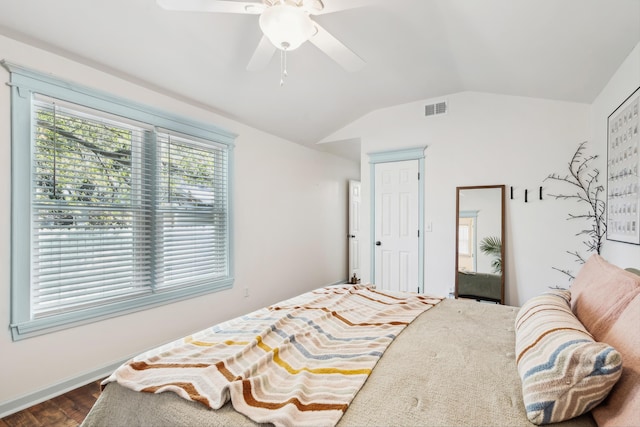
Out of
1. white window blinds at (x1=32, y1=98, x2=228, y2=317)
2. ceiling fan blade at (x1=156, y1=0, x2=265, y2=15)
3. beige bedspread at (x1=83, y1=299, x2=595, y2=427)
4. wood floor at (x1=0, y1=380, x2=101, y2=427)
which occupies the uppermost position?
ceiling fan blade at (x1=156, y1=0, x2=265, y2=15)

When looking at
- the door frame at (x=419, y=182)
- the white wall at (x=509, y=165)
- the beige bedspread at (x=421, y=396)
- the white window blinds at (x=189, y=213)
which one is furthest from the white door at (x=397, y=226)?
the beige bedspread at (x=421, y=396)

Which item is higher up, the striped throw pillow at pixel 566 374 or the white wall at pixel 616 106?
the white wall at pixel 616 106

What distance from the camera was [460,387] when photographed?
1051 mm

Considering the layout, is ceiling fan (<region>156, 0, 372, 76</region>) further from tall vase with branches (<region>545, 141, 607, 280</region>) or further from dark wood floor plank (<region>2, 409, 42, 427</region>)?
tall vase with branches (<region>545, 141, 607, 280</region>)

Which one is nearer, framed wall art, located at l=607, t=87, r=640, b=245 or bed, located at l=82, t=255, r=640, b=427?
bed, located at l=82, t=255, r=640, b=427

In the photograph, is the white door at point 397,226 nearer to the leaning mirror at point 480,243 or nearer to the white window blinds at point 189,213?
the leaning mirror at point 480,243

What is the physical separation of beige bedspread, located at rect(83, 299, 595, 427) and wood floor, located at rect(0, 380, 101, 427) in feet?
3.81

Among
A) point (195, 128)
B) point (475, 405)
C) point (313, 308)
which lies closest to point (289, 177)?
point (195, 128)

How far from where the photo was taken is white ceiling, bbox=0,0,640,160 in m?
1.89

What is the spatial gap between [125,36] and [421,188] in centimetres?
325

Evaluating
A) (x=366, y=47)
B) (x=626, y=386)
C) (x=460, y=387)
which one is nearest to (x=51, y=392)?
(x=460, y=387)

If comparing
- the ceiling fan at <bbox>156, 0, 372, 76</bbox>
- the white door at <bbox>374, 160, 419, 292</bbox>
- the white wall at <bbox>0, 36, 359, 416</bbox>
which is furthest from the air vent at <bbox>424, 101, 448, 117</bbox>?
the ceiling fan at <bbox>156, 0, 372, 76</bbox>

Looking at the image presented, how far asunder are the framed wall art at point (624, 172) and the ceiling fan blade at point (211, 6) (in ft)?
7.55

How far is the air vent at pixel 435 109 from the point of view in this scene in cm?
370
